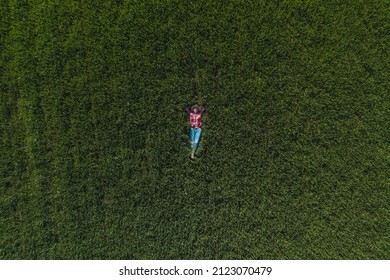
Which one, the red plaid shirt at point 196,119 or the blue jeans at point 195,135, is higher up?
the red plaid shirt at point 196,119

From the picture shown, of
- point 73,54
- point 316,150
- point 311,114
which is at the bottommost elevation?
point 316,150

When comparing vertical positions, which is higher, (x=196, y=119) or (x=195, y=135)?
(x=196, y=119)

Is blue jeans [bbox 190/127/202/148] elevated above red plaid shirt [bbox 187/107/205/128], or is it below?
below

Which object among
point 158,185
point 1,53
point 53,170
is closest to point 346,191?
point 158,185

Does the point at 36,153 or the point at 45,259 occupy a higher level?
the point at 36,153

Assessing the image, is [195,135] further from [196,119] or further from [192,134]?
[196,119]

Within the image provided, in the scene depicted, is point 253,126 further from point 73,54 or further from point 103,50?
point 73,54

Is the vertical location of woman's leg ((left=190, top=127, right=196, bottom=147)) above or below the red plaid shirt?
below

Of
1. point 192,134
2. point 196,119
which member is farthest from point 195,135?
point 196,119
